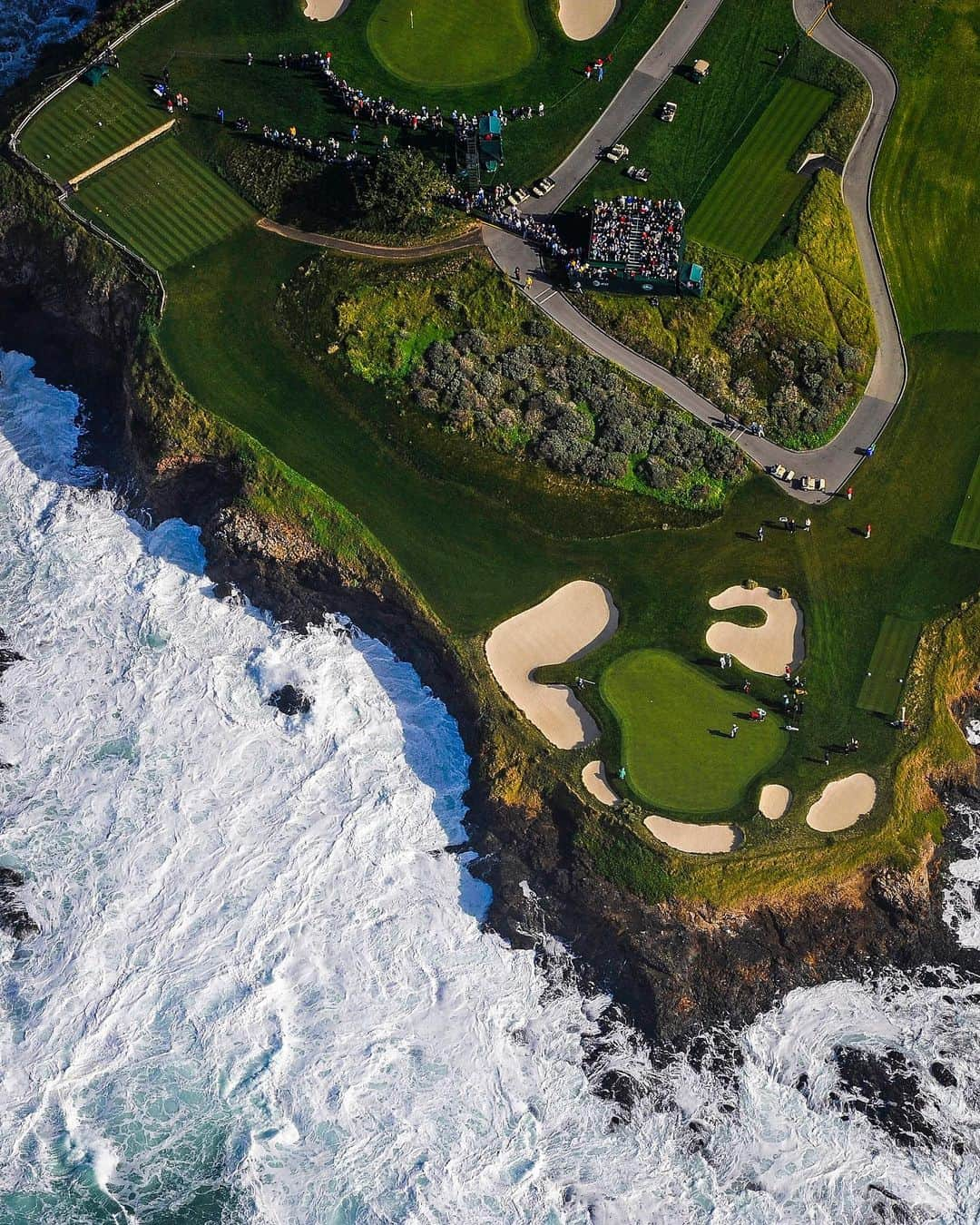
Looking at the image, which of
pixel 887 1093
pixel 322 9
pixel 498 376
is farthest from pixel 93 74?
pixel 887 1093

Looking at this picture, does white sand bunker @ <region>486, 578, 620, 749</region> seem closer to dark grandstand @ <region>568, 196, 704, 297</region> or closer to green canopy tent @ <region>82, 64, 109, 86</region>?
dark grandstand @ <region>568, 196, 704, 297</region>

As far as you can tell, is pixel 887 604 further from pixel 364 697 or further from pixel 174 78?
pixel 174 78

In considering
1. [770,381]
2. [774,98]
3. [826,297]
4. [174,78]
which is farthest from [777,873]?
[174,78]

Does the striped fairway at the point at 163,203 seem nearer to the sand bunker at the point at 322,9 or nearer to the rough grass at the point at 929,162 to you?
the sand bunker at the point at 322,9

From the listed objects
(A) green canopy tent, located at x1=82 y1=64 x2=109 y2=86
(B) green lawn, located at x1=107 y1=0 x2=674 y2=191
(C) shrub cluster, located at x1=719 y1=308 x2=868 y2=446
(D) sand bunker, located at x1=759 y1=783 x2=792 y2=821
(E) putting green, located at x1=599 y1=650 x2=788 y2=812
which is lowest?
(D) sand bunker, located at x1=759 y1=783 x2=792 y2=821

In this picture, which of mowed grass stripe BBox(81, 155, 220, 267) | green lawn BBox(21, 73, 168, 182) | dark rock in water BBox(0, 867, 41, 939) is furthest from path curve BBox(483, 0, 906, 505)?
dark rock in water BBox(0, 867, 41, 939)

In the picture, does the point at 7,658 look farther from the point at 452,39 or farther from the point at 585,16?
the point at 585,16
